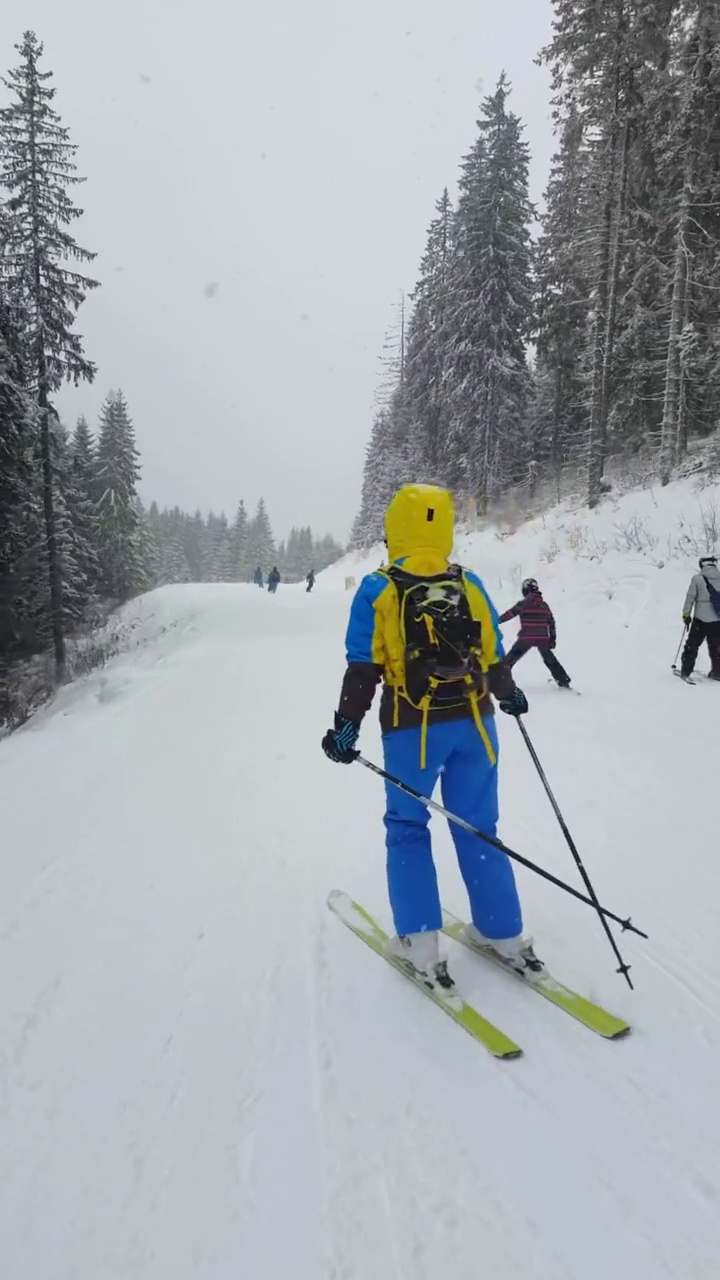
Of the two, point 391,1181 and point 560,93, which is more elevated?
point 560,93

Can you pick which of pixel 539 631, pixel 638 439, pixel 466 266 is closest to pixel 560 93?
pixel 466 266

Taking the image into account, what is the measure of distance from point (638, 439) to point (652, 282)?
16.7 feet

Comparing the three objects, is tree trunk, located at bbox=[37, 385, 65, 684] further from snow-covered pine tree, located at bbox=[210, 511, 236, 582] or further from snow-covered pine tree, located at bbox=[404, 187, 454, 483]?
snow-covered pine tree, located at bbox=[210, 511, 236, 582]

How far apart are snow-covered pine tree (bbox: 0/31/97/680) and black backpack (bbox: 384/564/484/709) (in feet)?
62.3

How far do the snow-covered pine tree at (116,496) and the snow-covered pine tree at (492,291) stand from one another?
21330 millimetres

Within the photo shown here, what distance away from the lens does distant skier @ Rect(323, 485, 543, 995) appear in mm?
3074

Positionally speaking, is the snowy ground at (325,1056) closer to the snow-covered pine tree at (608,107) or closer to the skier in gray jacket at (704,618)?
the skier in gray jacket at (704,618)

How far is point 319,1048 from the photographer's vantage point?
283 centimetres

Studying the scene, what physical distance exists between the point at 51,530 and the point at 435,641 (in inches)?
835

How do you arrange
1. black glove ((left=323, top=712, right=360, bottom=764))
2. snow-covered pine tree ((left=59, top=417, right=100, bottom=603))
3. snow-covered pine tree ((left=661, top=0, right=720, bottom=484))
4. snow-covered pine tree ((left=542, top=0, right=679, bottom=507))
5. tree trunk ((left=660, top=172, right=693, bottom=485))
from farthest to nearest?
snow-covered pine tree ((left=59, top=417, right=100, bottom=603))
snow-covered pine tree ((left=542, top=0, right=679, bottom=507))
tree trunk ((left=660, top=172, right=693, bottom=485))
snow-covered pine tree ((left=661, top=0, right=720, bottom=484))
black glove ((left=323, top=712, right=360, bottom=764))

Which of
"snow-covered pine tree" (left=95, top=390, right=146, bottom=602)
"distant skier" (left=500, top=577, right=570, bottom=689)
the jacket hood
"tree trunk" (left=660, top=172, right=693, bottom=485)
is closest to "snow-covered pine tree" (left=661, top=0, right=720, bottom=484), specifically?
"tree trunk" (left=660, top=172, right=693, bottom=485)

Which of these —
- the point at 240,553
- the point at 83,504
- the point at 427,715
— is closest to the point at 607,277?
the point at 427,715

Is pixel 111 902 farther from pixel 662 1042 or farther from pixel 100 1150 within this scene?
pixel 662 1042

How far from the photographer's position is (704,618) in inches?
354
